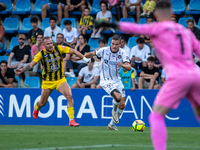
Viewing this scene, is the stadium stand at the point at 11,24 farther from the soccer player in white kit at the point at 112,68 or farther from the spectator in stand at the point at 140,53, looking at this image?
the soccer player in white kit at the point at 112,68

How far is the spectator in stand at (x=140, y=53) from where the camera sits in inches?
498

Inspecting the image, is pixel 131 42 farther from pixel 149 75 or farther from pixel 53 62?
pixel 53 62

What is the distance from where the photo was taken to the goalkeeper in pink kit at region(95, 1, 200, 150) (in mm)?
4055

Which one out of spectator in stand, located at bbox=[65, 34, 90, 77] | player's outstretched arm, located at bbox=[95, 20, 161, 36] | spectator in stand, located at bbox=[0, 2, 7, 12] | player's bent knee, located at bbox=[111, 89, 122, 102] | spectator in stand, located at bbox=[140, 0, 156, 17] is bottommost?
player's bent knee, located at bbox=[111, 89, 122, 102]

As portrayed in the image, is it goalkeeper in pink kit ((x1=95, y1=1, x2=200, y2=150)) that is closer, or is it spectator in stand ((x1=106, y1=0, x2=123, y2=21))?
goalkeeper in pink kit ((x1=95, y1=1, x2=200, y2=150))

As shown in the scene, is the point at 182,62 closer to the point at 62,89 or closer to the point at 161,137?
the point at 161,137

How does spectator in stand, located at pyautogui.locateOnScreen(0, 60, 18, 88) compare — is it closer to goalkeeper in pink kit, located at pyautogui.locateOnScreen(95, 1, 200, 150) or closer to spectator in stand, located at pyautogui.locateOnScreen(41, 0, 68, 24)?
spectator in stand, located at pyautogui.locateOnScreen(41, 0, 68, 24)

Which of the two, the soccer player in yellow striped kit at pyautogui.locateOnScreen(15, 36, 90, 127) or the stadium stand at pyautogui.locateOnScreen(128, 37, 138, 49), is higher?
the stadium stand at pyautogui.locateOnScreen(128, 37, 138, 49)

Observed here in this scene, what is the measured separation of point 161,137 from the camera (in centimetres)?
405

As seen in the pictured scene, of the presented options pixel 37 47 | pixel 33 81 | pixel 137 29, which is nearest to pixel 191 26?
pixel 37 47

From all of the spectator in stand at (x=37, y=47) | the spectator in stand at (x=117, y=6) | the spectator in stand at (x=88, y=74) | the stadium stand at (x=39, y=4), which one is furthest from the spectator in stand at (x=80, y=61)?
the stadium stand at (x=39, y=4)

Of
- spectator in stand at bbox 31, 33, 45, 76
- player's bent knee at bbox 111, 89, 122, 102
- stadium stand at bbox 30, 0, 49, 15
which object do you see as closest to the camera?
player's bent knee at bbox 111, 89, 122, 102

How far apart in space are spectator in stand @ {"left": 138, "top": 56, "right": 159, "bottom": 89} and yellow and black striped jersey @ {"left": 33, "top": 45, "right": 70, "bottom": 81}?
11.7 feet

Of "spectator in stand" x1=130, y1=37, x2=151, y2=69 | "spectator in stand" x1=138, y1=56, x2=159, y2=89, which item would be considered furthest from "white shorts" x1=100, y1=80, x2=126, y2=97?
"spectator in stand" x1=130, y1=37, x2=151, y2=69
